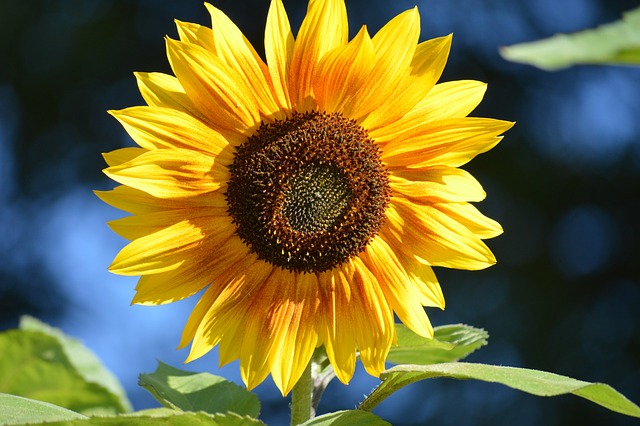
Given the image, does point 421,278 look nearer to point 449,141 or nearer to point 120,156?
point 449,141

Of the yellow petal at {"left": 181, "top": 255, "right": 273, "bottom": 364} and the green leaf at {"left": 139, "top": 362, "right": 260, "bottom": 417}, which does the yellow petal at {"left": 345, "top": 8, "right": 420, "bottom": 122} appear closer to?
the yellow petal at {"left": 181, "top": 255, "right": 273, "bottom": 364}

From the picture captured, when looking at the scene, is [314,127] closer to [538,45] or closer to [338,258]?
[338,258]

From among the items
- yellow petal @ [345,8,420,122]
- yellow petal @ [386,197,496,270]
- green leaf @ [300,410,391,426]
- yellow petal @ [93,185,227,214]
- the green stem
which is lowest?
the green stem

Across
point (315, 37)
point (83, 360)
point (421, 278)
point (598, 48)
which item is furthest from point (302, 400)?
point (598, 48)

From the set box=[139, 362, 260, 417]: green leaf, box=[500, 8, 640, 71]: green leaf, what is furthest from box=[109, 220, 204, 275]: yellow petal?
box=[500, 8, 640, 71]: green leaf

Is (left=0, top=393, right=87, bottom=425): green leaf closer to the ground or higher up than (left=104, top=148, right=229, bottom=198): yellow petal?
closer to the ground

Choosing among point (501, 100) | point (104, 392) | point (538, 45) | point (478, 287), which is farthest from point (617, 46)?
point (501, 100)

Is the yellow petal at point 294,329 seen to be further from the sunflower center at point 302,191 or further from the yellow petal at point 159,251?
the yellow petal at point 159,251
